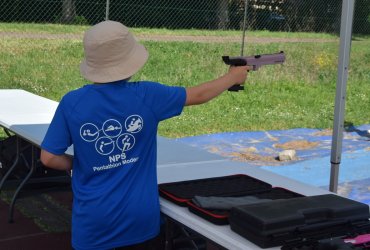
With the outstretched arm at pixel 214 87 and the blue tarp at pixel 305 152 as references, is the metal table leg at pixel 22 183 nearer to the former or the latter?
the outstretched arm at pixel 214 87

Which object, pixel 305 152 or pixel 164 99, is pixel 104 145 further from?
pixel 305 152

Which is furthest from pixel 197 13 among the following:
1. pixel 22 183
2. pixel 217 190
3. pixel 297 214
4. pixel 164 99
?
pixel 297 214

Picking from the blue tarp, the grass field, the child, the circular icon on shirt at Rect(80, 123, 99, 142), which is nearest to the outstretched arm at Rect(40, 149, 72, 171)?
the child

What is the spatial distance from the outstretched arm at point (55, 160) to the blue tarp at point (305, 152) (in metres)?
3.71

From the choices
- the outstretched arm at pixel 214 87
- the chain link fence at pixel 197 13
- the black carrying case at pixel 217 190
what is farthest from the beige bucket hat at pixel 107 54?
the chain link fence at pixel 197 13

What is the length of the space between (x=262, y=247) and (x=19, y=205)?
3476 millimetres

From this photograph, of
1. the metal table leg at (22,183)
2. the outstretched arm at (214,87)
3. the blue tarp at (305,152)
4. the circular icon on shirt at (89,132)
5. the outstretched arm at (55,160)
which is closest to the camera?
the circular icon on shirt at (89,132)

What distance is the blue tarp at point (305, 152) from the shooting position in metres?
6.04

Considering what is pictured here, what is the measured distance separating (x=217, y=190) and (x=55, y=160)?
0.71 m

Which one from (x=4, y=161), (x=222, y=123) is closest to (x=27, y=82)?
(x=222, y=123)

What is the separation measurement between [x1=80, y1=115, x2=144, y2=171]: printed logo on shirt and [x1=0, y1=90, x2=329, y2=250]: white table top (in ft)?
1.12

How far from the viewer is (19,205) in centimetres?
501

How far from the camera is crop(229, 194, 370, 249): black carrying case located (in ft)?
6.41

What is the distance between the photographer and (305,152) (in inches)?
280
